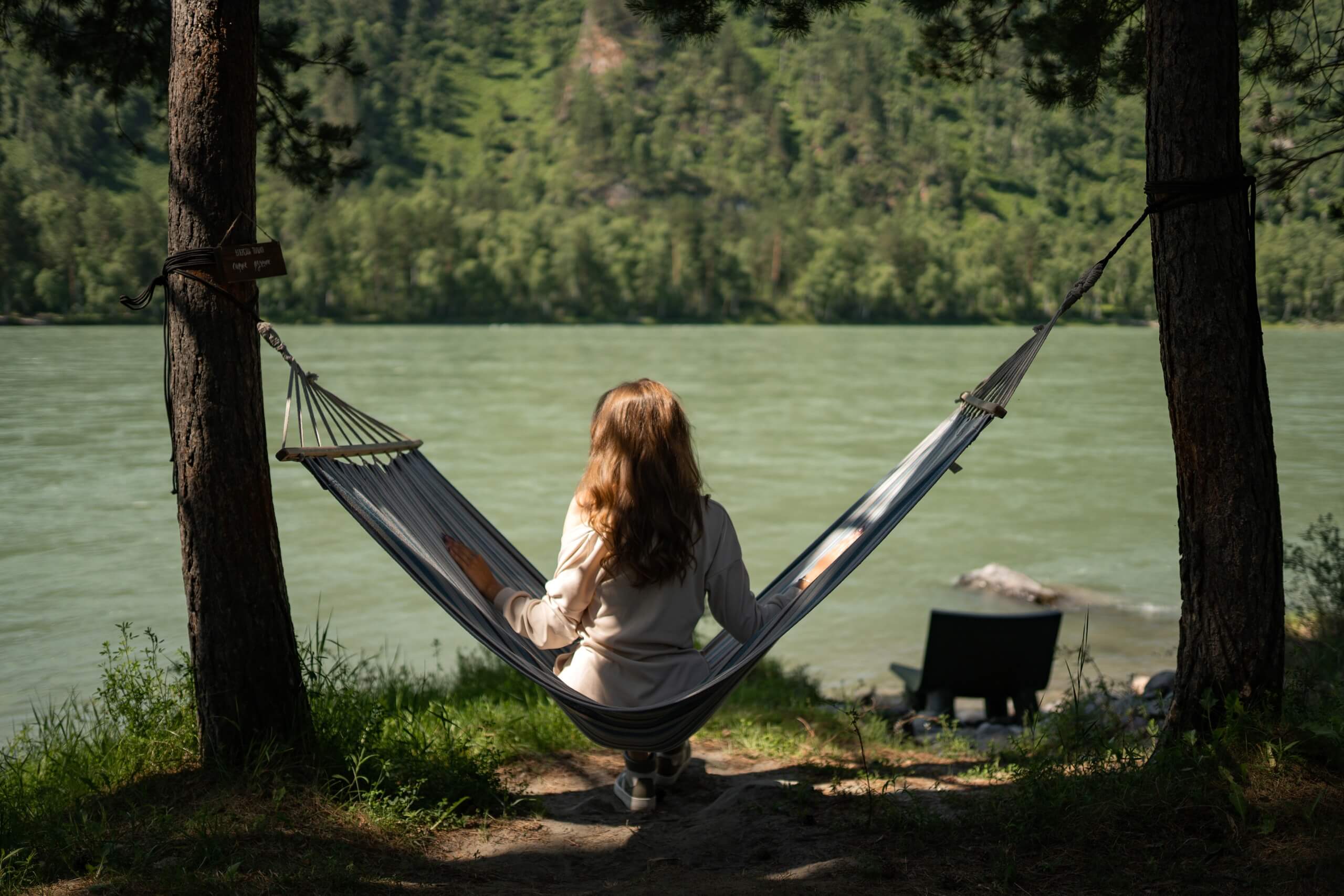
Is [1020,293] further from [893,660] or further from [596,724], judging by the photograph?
[596,724]

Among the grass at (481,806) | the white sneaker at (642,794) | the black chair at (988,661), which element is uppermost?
the grass at (481,806)

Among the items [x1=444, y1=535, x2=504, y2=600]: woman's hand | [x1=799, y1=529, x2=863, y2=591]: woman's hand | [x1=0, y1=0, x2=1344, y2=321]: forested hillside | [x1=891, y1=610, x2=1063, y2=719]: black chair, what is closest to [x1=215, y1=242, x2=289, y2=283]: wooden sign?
[x1=444, y1=535, x2=504, y2=600]: woman's hand

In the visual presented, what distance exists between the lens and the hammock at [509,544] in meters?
2.16

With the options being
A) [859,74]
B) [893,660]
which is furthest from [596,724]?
[859,74]

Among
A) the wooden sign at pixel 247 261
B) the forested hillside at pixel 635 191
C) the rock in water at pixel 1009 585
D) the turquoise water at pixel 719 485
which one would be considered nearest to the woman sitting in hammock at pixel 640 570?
the wooden sign at pixel 247 261

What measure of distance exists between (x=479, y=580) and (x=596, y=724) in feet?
1.48

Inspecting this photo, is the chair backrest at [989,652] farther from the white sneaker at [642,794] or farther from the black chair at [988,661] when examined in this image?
the white sneaker at [642,794]

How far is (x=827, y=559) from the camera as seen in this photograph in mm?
2449

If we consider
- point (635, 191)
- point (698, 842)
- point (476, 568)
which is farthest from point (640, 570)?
point (635, 191)

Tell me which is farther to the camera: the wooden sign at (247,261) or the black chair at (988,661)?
the black chair at (988,661)

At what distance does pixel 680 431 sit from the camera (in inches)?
84.0

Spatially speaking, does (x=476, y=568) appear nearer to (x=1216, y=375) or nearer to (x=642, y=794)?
(x=642, y=794)

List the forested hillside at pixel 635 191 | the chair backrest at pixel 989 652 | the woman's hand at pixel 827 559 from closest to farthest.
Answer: the woman's hand at pixel 827 559 < the chair backrest at pixel 989 652 < the forested hillside at pixel 635 191

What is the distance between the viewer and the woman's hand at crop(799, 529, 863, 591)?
7.74 feet
